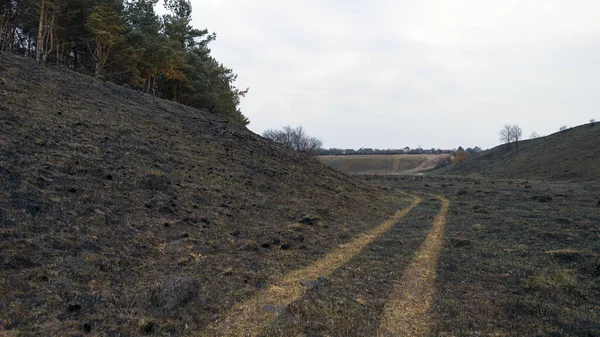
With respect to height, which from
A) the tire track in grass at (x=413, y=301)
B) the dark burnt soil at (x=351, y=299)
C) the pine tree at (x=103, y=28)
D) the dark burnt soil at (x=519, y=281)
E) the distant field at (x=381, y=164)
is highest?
the pine tree at (x=103, y=28)

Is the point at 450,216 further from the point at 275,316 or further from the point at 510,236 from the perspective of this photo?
the point at 275,316

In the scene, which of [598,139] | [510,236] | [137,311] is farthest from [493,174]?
[137,311]

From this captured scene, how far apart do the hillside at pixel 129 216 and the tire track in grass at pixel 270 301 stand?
0.31 meters

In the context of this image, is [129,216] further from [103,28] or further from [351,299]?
[103,28]

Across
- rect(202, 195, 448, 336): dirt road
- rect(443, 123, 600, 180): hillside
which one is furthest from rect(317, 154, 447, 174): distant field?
rect(202, 195, 448, 336): dirt road

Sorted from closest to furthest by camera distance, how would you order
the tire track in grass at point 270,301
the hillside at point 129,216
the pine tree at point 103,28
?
the tire track in grass at point 270,301 → the hillside at point 129,216 → the pine tree at point 103,28

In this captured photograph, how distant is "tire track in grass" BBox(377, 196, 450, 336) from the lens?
608 centimetres

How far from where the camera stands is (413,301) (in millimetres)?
7281

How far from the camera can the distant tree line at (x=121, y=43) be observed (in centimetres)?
2822

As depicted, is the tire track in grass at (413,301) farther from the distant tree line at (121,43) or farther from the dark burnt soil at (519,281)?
the distant tree line at (121,43)

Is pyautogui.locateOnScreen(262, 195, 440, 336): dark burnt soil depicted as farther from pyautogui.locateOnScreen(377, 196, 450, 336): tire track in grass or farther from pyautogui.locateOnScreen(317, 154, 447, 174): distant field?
pyautogui.locateOnScreen(317, 154, 447, 174): distant field

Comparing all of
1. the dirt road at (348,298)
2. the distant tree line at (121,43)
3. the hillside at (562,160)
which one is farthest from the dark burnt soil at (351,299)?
the hillside at (562,160)

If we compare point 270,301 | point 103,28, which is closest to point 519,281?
point 270,301

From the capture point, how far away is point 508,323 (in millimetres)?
6332
